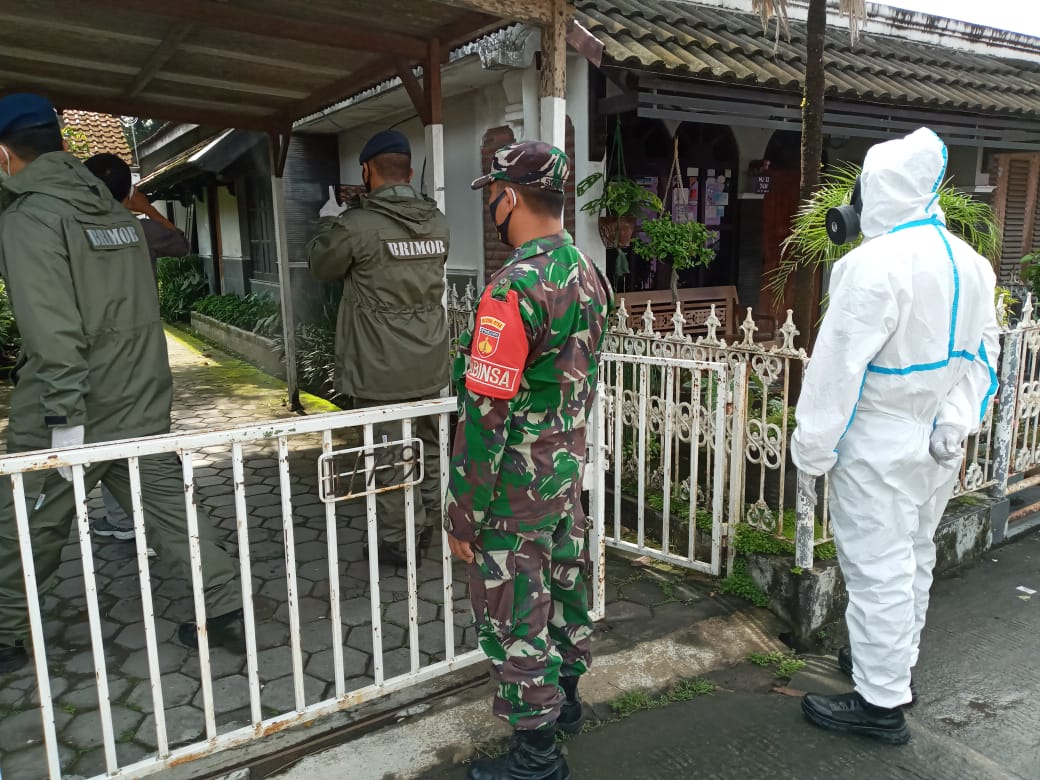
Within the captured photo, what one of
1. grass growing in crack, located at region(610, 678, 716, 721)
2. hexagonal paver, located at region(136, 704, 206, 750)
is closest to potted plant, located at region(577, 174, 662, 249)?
grass growing in crack, located at region(610, 678, 716, 721)

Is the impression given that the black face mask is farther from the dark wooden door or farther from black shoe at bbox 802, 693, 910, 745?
the dark wooden door

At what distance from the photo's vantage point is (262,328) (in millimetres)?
10328

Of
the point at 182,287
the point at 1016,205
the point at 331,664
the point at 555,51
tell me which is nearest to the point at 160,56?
the point at 555,51

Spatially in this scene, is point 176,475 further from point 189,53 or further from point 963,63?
point 963,63

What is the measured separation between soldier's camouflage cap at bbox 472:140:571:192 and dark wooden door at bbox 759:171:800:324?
6456 mm

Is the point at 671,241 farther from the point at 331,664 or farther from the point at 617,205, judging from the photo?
the point at 331,664

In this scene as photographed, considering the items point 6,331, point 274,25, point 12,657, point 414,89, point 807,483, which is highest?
point 274,25

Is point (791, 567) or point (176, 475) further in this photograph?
point (791, 567)

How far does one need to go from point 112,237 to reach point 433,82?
86.8 inches

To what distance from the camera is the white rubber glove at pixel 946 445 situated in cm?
259

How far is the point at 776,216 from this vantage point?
27.4 feet

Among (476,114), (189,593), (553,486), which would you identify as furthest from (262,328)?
(553,486)

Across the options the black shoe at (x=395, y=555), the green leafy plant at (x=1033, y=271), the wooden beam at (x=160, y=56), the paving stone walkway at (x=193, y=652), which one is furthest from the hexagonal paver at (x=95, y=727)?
the green leafy plant at (x=1033, y=271)

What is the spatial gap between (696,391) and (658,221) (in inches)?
98.6
